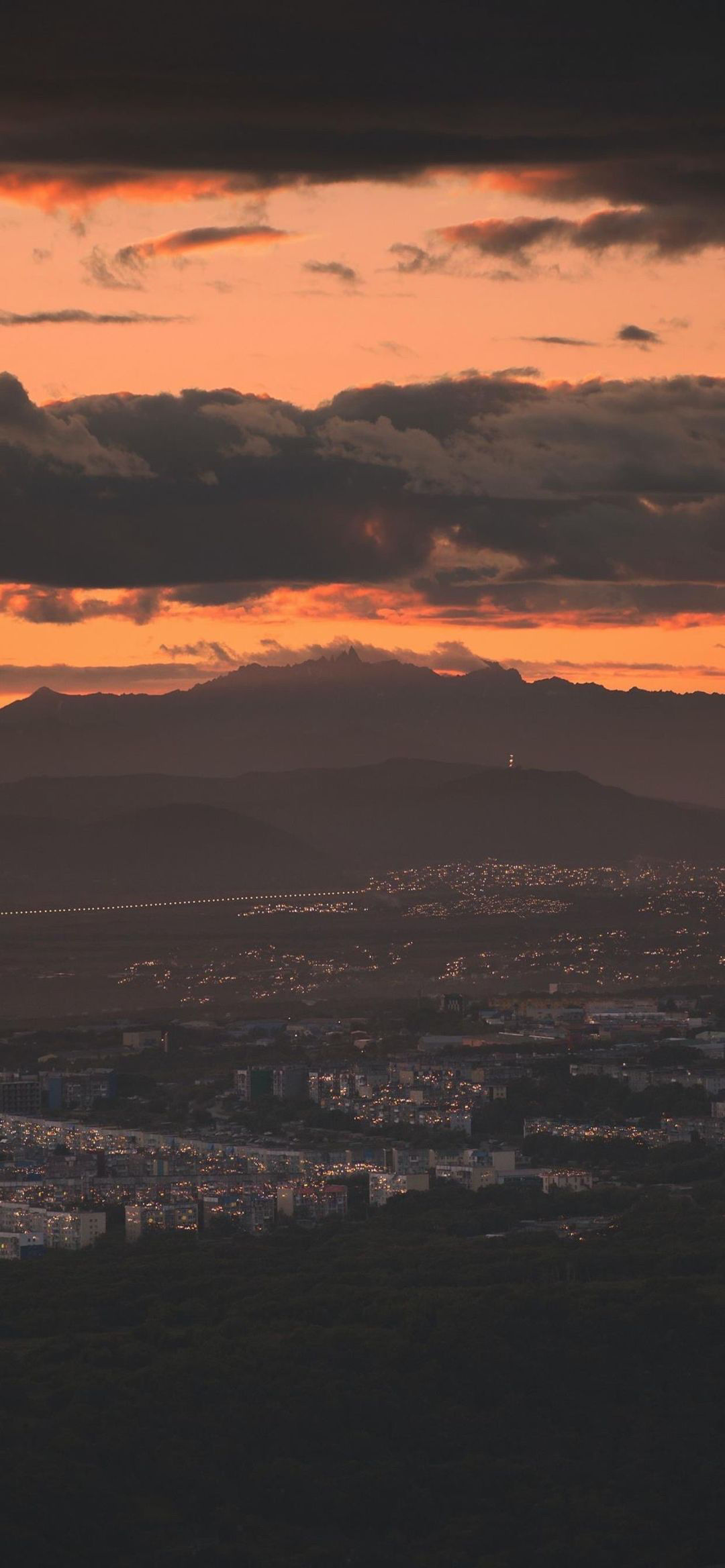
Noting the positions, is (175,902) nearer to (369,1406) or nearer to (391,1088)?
(391,1088)

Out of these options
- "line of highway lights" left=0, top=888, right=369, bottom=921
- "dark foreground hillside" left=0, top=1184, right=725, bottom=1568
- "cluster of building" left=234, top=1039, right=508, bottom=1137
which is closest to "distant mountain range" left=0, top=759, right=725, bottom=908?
"line of highway lights" left=0, top=888, right=369, bottom=921

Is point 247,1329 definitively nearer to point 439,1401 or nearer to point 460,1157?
point 439,1401

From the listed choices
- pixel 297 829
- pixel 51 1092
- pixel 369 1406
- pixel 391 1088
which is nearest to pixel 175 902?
pixel 297 829

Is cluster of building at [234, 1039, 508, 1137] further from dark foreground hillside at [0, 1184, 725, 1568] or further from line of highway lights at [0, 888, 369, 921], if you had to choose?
line of highway lights at [0, 888, 369, 921]

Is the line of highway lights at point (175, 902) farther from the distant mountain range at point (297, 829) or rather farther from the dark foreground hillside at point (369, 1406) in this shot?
the dark foreground hillside at point (369, 1406)

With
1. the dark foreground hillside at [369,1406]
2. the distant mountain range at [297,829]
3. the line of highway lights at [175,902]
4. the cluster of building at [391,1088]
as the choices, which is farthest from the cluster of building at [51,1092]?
the distant mountain range at [297,829]
